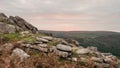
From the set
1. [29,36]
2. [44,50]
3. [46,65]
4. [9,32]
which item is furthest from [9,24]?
[46,65]

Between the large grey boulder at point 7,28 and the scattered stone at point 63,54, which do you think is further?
the large grey boulder at point 7,28

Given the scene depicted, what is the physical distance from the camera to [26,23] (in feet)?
143

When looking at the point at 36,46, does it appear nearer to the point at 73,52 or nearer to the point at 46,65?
the point at 73,52

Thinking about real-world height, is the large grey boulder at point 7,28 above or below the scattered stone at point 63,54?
above

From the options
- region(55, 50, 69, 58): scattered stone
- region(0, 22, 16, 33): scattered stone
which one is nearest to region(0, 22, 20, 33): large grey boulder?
region(0, 22, 16, 33): scattered stone

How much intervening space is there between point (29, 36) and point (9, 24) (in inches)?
280

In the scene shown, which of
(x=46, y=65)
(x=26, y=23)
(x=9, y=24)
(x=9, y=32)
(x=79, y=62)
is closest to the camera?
(x=46, y=65)

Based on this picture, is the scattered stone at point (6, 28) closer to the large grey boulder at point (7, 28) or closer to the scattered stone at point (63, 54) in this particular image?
the large grey boulder at point (7, 28)

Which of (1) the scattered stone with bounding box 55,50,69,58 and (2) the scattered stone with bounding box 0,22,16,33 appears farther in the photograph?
(2) the scattered stone with bounding box 0,22,16,33

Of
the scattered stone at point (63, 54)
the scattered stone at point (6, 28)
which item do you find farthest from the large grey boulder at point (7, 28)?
the scattered stone at point (63, 54)

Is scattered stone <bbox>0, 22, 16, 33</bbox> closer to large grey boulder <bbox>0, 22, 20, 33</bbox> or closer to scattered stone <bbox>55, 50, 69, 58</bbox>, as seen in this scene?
large grey boulder <bbox>0, 22, 20, 33</bbox>

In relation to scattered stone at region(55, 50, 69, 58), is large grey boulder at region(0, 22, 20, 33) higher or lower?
higher

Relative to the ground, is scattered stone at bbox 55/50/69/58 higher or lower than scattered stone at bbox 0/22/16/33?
lower

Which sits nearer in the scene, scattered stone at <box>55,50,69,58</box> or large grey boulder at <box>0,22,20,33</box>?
scattered stone at <box>55,50,69,58</box>
